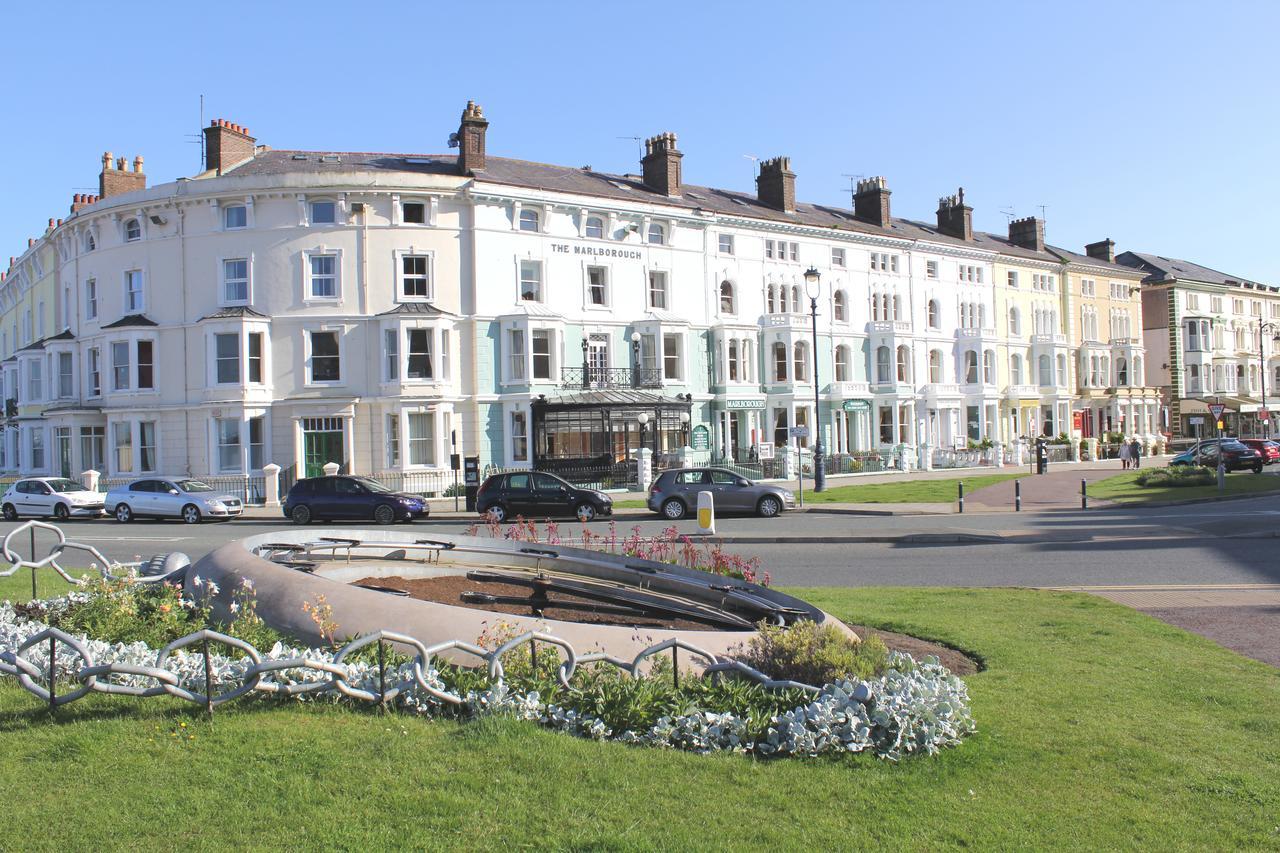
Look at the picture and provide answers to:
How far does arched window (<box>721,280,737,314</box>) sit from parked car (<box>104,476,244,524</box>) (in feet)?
76.7

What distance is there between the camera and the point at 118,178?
43.5m

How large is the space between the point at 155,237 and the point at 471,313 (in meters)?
12.3

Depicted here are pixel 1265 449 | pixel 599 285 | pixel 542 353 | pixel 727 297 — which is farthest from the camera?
pixel 1265 449

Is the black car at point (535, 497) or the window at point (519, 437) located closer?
the black car at point (535, 497)

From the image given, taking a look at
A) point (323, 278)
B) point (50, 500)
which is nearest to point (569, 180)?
point (323, 278)

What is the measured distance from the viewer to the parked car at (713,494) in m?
28.8

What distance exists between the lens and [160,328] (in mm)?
38531

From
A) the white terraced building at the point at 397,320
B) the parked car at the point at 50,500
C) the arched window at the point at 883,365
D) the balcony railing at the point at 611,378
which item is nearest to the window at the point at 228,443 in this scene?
the white terraced building at the point at 397,320

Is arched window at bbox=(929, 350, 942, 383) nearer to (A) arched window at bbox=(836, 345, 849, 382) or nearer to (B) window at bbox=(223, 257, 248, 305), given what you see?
(A) arched window at bbox=(836, 345, 849, 382)

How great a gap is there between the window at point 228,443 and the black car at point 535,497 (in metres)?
13.1

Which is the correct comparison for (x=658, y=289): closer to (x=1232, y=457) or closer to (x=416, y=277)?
(x=416, y=277)

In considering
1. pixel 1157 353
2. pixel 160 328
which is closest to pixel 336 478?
pixel 160 328

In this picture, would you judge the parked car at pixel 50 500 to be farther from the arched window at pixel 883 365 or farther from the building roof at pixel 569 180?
the arched window at pixel 883 365

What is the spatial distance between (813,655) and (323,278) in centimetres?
3468
